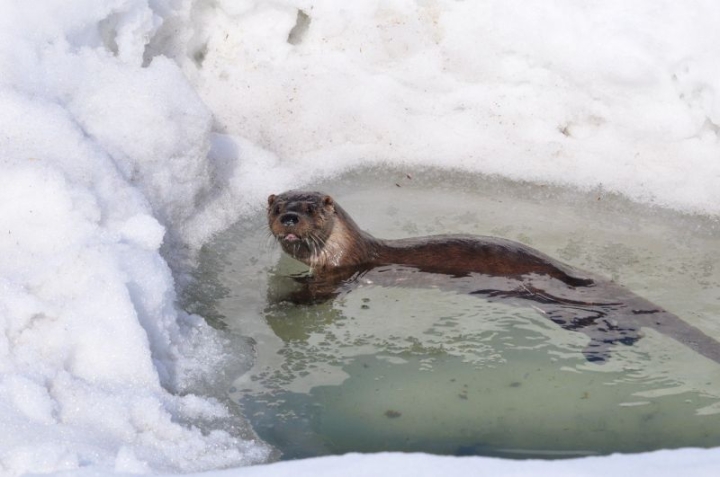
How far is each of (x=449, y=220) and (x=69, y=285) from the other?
2958mm

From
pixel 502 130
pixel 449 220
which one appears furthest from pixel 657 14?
pixel 449 220

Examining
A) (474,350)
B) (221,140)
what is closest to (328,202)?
(221,140)

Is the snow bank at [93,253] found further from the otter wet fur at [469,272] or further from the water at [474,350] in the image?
the otter wet fur at [469,272]

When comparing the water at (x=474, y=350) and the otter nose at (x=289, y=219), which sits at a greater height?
the otter nose at (x=289, y=219)

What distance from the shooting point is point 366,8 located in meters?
7.91

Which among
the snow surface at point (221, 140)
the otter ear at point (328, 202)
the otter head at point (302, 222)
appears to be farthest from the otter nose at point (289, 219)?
the snow surface at point (221, 140)

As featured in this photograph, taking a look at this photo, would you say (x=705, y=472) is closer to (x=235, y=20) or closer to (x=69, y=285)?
(x=69, y=285)

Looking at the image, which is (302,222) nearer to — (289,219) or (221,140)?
(289,219)

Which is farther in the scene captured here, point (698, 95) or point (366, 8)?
point (366, 8)

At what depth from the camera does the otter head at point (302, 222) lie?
19.6 feet

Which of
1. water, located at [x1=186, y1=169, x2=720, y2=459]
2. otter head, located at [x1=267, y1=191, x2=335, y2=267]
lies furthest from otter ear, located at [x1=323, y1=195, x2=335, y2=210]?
water, located at [x1=186, y1=169, x2=720, y2=459]

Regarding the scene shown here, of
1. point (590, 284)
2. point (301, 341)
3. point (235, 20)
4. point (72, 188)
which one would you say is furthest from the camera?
point (235, 20)

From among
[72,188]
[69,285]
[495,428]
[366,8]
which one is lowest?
[495,428]

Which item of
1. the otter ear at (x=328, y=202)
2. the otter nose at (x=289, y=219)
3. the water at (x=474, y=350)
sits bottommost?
the water at (x=474, y=350)
